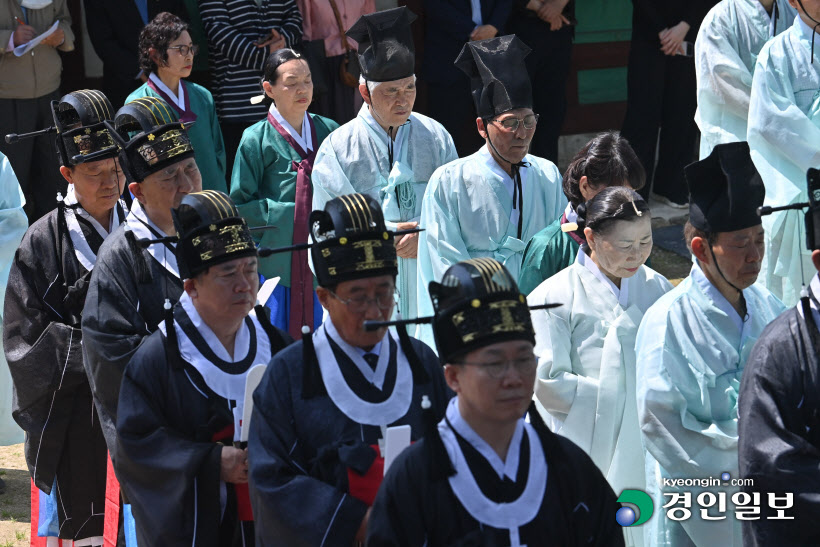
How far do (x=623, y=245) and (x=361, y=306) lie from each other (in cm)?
146

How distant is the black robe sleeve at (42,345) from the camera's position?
4922 mm

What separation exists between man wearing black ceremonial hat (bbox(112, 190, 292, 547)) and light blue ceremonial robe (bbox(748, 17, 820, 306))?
3.25 metres

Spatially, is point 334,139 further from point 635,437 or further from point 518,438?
point 518,438

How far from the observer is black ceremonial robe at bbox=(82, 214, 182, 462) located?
4363mm

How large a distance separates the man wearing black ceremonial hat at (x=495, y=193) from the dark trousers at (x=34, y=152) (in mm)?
3309

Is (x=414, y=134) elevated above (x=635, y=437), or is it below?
above

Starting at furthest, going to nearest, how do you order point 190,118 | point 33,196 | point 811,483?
point 33,196 → point 190,118 → point 811,483

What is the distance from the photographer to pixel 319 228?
11.8ft

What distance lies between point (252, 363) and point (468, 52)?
2.56 metres

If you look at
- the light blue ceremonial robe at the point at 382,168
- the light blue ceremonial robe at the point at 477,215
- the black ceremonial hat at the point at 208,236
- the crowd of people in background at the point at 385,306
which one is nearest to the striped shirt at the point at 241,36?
the crowd of people in background at the point at 385,306

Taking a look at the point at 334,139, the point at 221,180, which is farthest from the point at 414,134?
the point at 221,180

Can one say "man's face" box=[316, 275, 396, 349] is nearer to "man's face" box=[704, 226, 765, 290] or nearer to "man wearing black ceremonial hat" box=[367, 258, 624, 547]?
"man wearing black ceremonial hat" box=[367, 258, 624, 547]

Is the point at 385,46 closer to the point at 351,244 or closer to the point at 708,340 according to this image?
the point at 708,340
